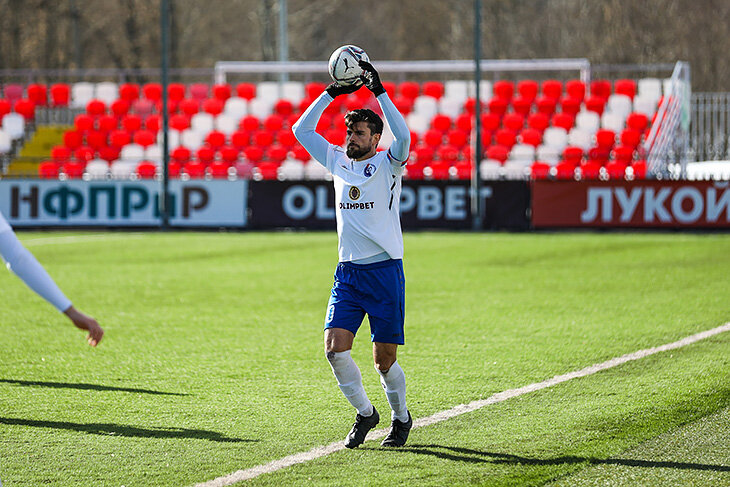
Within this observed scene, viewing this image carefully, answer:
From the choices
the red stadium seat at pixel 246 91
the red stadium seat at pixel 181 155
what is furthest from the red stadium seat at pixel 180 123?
the red stadium seat at pixel 246 91

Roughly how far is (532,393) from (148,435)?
104 inches

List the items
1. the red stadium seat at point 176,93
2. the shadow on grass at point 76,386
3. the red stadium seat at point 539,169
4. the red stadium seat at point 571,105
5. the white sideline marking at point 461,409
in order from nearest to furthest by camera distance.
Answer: the white sideline marking at point 461,409
the shadow on grass at point 76,386
the red stadium seat at point 539,169
the red stadium seat at point 571,105
the red stadium seat at point 176,93

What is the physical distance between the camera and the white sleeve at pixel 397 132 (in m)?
6.16

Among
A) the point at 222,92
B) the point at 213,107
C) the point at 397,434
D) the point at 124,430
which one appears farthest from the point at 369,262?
the point at 222,92

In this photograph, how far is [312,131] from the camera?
671 centimetres

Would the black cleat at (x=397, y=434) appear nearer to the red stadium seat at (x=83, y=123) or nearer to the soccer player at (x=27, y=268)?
the soccer player at (x=27, y=268)

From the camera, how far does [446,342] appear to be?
32.9ft

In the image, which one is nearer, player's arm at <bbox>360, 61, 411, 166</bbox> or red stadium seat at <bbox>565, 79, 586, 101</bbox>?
player's arm at <bbox>360, 61, 411, 166</bbox>

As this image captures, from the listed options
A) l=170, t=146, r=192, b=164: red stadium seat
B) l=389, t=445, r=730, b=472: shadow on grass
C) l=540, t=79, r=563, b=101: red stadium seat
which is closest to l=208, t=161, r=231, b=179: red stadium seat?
l=170, t=146, r=192, b=164: red stadium seat

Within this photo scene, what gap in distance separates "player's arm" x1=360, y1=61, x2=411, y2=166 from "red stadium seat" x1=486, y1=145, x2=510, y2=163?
20.8 metres

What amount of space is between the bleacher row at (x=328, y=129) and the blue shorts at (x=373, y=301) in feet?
63.3

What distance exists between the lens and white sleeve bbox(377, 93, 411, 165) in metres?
6.16

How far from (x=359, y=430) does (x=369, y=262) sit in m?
0.94

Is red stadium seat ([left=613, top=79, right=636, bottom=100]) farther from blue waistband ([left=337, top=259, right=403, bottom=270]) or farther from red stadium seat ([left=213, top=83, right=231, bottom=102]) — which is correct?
blue waistband ([left=337, top=259, right=403, bottom=270])
